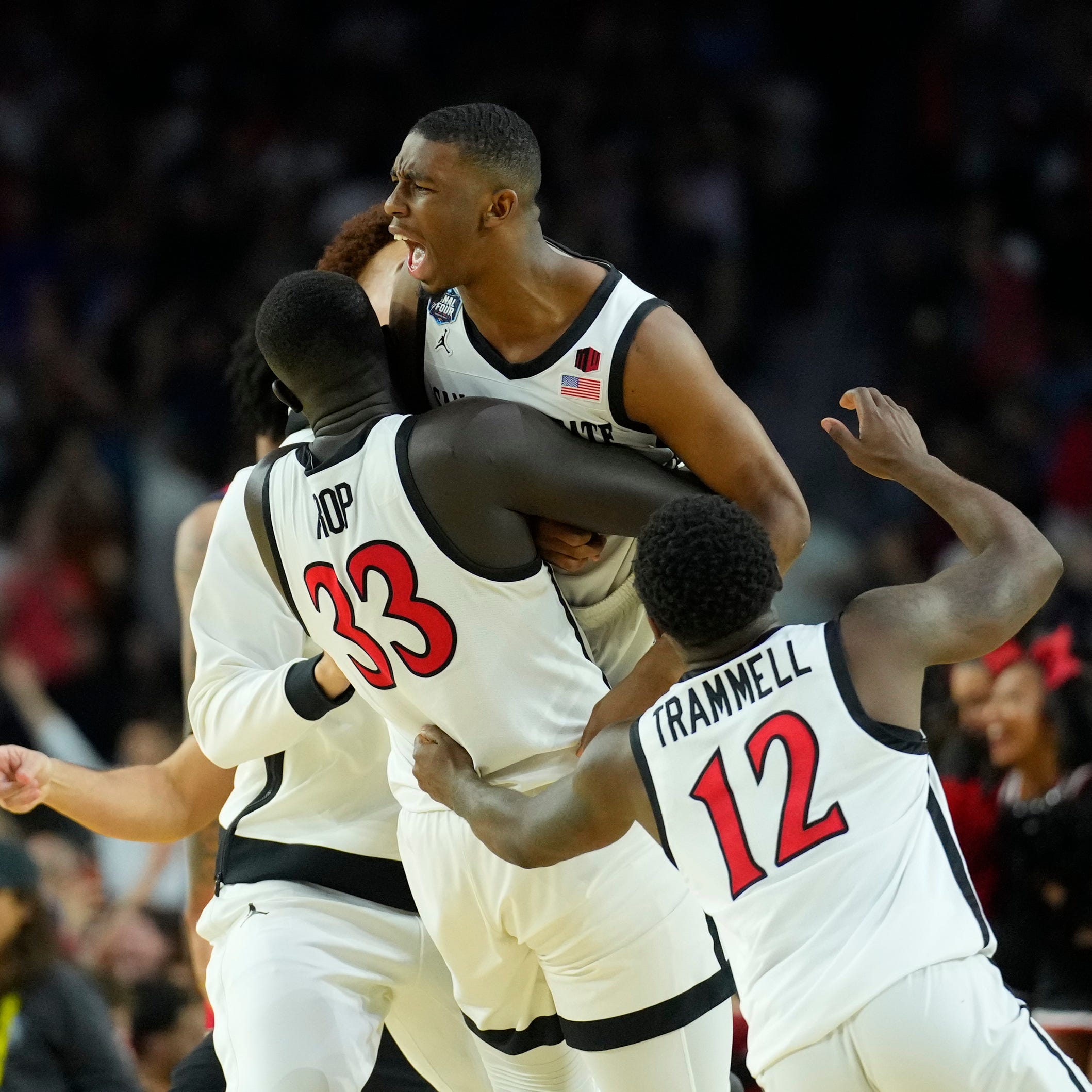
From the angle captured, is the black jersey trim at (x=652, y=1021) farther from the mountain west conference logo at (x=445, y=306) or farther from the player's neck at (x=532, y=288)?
the mountain west conference logo at (x=445, y=306)

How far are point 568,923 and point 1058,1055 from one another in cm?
91

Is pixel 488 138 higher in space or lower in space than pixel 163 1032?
higher

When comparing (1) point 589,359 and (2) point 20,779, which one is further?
(2) point 20,779

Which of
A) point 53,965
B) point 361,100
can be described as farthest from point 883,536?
point 53,965

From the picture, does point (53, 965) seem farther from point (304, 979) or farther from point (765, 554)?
point (765, 554)

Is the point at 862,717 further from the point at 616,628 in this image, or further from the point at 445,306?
the point at 445,306

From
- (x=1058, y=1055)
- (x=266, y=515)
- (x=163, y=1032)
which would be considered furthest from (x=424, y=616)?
(x=163, y=1032)

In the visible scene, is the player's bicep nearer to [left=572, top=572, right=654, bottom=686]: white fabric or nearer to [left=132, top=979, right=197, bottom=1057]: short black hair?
[left=572, top=572, right=654, bottom=686]: white fabric

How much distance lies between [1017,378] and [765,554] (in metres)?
6.69

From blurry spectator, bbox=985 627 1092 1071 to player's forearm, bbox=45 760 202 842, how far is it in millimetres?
2723

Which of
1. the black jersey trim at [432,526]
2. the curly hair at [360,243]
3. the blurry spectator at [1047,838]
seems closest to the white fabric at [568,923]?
the black jersey trim at [432,526]

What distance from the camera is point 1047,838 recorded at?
530 cm

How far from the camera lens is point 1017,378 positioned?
9.07m

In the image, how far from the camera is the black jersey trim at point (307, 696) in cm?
340
